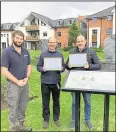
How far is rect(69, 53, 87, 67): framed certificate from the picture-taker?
14.3 feet

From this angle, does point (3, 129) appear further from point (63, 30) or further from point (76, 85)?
point (63, 30)

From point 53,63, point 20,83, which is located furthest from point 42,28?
point 20,83

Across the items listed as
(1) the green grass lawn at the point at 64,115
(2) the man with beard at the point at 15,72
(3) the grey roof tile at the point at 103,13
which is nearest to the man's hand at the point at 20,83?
(2) the man with beard at the point at 15,72

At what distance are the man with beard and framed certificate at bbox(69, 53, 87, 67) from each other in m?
0.84

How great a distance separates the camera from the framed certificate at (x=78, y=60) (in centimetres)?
435

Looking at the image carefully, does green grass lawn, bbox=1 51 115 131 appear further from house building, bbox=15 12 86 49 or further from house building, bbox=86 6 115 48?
house building, bbox=15 12 86 49

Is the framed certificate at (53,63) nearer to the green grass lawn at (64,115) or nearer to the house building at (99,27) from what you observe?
the green grass lawn at (64,115)

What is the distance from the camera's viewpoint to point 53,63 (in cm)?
452

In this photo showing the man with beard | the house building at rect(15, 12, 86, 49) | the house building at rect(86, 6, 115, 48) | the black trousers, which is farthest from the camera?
the house building at rect(15, 12, 86, 49)

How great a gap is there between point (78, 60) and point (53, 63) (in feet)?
1.54

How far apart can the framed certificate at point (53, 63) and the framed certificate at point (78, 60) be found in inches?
8.9

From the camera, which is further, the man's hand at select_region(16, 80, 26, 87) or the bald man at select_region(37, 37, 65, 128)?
the bald man at select_region(37, 37, 65, 128)

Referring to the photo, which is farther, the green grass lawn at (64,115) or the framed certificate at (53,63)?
the green grass lawn at (64,115)

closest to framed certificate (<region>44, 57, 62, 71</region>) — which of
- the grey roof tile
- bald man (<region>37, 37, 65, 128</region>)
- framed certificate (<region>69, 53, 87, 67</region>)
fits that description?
bald man (<region>37, 37, 65, 128</region>)
